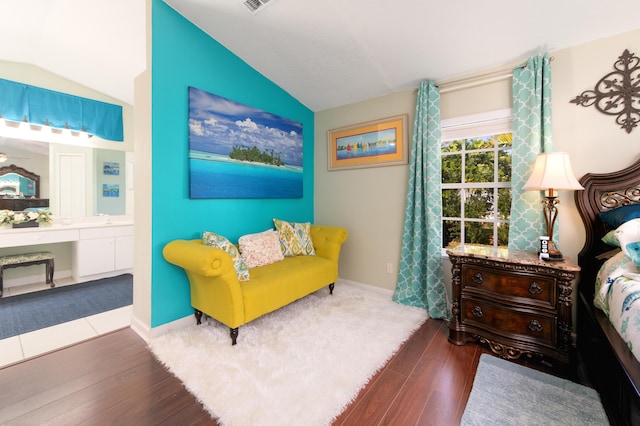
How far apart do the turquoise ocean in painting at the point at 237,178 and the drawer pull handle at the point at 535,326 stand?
8.70 feet

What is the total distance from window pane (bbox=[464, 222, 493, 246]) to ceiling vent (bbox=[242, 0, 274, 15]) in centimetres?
275

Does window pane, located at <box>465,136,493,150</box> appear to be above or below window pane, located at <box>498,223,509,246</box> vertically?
above

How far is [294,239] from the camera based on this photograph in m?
3.04

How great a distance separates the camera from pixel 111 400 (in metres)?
1.50

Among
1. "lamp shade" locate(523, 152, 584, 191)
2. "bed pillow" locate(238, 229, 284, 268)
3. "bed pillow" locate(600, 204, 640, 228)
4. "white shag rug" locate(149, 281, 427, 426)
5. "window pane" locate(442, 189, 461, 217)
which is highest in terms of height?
"lamp shade" locate(523, 152, 584, 191)

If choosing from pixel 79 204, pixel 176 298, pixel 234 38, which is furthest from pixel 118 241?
pixel 234 38

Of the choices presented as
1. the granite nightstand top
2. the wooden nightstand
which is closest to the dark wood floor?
the wooden nightstand

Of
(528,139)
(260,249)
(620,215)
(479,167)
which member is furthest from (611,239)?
(260,249)

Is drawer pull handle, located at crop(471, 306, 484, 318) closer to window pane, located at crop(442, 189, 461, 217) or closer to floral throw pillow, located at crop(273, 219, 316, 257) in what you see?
window pane, located at crop(442, 189, 461, 217)

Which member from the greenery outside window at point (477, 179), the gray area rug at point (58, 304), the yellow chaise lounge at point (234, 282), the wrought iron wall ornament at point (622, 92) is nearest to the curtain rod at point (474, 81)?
the greenery outside window at point (477, 179)

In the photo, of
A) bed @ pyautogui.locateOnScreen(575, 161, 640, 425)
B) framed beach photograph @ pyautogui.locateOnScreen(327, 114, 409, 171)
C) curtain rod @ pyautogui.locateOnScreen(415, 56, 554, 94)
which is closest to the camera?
bed @ pyautogui.locateOnScreen(575, 161, 640, 425)

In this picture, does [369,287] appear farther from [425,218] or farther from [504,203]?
[504,203]

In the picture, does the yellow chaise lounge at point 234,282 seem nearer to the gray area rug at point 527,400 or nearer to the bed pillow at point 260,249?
the bed pillow at point 260,249

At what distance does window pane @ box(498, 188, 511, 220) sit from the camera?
2.50 meters
